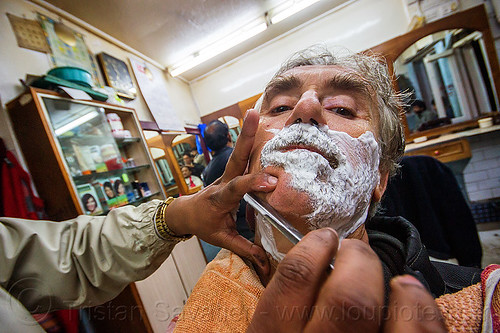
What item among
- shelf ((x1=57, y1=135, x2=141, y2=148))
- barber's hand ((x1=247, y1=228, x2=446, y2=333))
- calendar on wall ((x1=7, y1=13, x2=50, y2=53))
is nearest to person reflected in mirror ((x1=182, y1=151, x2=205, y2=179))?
shelf ((x1=57, y1=135, x2=141, y2=148))

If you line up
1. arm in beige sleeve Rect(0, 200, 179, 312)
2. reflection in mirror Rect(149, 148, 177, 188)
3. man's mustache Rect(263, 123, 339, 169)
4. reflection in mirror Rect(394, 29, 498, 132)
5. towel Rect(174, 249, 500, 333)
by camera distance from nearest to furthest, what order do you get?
towel Rect(174, 249, 500, 333) < man's mustache Rect(263, 123, 339, 169) < arm in beige sleeve Rect(0, 200, 179, 312) < reflection in mirror Rect(394, 29, 498, 132) < reflection in mirror Rect(149, 148, 177, 188)

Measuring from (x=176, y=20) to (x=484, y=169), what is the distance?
16.7 ft

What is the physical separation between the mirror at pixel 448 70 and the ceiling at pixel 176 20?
5.25ft

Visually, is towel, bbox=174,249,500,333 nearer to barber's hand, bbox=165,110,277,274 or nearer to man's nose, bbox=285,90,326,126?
barber's hand, bbox=165,110,277,274

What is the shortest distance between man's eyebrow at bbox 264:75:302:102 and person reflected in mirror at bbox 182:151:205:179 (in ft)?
10.7

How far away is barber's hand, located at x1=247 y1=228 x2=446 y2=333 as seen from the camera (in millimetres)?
309

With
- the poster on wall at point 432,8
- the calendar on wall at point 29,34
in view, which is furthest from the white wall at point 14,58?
the poster on wall at point 432,8

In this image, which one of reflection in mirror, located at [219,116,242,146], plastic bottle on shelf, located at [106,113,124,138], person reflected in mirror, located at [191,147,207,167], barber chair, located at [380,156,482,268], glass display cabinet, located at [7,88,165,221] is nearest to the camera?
barber chair, located at [380,156,482,268]

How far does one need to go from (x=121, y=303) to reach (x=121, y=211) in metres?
1.35

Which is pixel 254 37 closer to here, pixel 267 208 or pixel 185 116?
pixel 185 116

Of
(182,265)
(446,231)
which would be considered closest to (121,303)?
(182,265)

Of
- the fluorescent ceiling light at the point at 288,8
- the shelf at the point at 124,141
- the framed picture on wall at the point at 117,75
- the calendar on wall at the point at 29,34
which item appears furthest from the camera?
the fluorescent ceiling light at the point at 288,8

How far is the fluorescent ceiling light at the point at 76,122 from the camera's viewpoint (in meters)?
1.90

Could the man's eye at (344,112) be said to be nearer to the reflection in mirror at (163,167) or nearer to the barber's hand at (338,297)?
the barber's hand at (338,297)
